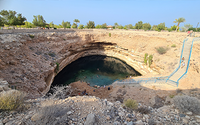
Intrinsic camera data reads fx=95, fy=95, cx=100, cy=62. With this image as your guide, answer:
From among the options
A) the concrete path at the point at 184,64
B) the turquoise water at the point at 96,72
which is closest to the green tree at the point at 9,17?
the turquoise water at the point at 96,72

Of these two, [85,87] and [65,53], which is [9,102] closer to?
[85,87]

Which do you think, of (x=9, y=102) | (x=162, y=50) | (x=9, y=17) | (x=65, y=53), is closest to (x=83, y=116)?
(x=9, y=102)

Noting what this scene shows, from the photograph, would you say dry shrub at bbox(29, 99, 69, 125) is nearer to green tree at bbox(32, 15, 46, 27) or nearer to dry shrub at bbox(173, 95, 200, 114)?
dry shrub at bbox(173, 95, 200, 114)

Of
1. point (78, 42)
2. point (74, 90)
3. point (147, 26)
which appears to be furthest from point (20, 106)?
point (147, 26)

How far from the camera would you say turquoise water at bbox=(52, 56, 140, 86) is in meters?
19.4

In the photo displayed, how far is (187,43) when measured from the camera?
63.3 ft

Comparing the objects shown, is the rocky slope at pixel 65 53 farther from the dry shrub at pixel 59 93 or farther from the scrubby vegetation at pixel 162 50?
the dry shrub at pixel 59 93

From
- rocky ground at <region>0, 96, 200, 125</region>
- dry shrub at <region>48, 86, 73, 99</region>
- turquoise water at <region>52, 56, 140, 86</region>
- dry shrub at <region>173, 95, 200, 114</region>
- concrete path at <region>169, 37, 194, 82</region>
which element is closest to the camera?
rocky ground at <region>0, 96, 200, 125</region>

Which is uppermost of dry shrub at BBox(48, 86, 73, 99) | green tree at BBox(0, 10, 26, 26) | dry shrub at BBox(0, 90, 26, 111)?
green tree at BBox(0, 10, 26, 26)

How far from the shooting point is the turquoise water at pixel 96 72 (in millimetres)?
19406

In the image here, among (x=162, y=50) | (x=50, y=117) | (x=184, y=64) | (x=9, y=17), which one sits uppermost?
(x=9, y=17)

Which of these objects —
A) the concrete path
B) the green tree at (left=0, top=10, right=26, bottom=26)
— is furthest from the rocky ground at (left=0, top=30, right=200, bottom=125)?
the green tree at (left=0, top=10, right=26, bottom=26)

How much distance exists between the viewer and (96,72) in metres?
22.8

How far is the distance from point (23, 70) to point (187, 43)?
28501 millimetres
